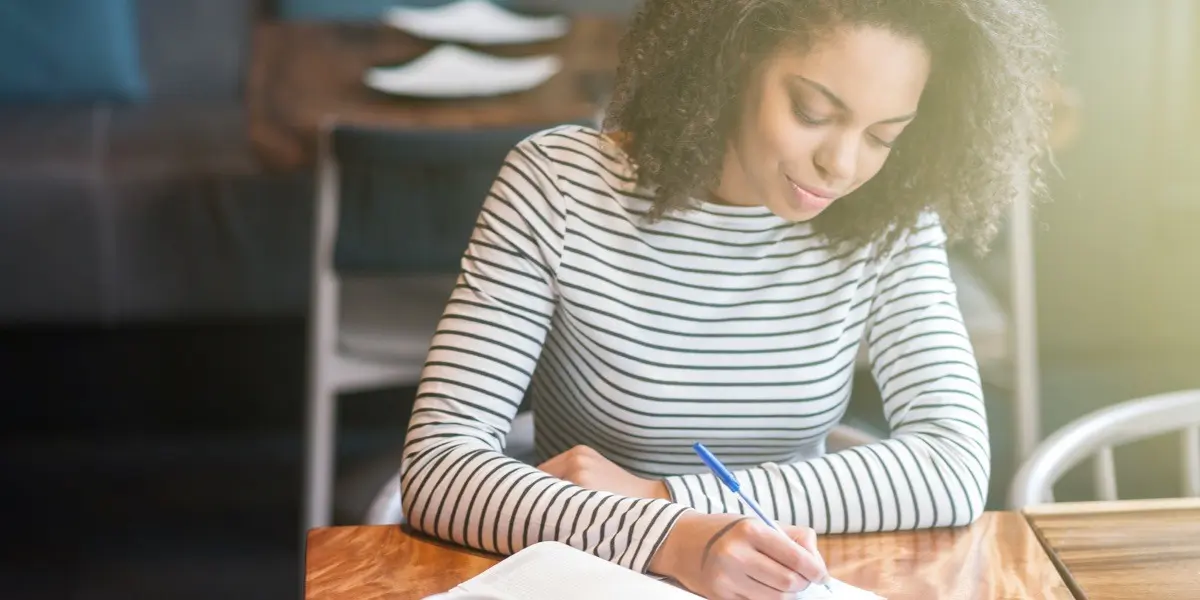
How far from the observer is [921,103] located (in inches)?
43.4

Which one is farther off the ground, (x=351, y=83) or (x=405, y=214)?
(x=351, y=83)

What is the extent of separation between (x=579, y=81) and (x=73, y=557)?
1.17 m

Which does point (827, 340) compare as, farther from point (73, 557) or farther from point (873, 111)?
point (73, 557)

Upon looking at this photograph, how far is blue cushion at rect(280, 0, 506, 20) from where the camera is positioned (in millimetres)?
3092

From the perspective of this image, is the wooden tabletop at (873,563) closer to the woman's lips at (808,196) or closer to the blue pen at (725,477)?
the blue pen at (725,477)

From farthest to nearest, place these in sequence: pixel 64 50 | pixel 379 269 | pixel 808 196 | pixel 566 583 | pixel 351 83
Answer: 1. pixel 64 50
2. pixel 351 83
3. pixel 379 269
4. pixel 808 196
5. pixel 566 583

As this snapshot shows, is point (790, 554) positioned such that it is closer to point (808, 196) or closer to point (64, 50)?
point (808, 196)

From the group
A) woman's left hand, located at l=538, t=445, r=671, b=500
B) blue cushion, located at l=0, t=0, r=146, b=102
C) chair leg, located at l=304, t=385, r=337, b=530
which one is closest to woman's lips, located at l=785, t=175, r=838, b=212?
woman's left hand, located at l=538, t=445, r=671, b=500

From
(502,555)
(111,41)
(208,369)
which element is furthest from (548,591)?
(111,41)

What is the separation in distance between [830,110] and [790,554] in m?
0.34

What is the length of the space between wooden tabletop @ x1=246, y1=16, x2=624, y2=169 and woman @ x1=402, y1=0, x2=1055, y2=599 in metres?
1.06

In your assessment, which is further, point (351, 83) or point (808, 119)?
point (351, 83)

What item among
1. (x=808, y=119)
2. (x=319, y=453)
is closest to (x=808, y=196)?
(x=808, y=119)

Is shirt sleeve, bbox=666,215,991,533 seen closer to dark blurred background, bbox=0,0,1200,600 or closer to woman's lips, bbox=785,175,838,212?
woman's lips, bbox=785,175,838,212
